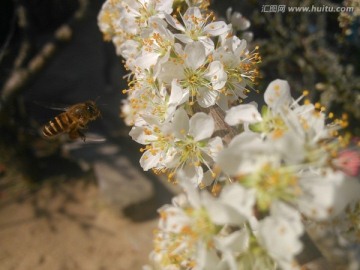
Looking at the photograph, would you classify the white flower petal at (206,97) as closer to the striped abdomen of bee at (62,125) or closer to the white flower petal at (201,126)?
the white flower petal at (201,126)

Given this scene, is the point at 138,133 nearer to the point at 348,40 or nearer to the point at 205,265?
the point at 205,265

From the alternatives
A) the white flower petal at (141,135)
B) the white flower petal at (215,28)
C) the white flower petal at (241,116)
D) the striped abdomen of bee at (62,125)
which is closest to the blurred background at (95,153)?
the striped abdomen of bee at (62,125)

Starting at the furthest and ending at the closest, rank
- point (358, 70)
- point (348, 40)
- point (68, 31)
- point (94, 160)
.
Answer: point (94, 160), point (68, 31), point (358, 70), point (348, 40)

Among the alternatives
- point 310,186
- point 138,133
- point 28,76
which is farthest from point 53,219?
point 310,186

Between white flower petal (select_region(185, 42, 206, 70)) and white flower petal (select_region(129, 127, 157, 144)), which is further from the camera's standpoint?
white flower petal (select_region(129, 127, 157, 144))

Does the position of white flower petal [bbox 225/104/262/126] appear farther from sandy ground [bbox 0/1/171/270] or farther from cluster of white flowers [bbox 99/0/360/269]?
sandy ground [bbox 0/1/171/270]

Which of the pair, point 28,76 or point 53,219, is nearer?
point 28,76

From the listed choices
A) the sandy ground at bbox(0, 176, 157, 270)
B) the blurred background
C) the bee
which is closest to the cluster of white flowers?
the bee

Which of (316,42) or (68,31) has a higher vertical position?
(68,31)
